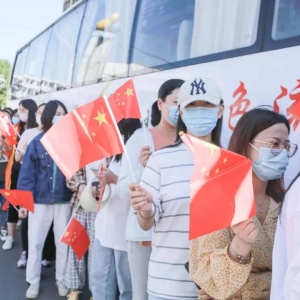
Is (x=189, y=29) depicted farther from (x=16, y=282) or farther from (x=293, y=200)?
(x=16, y=282)

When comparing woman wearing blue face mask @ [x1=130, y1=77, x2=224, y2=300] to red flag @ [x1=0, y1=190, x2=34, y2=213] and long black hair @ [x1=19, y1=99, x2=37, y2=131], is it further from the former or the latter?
long black hair @ [x1=19, y1=99, x2=37, y2=131]

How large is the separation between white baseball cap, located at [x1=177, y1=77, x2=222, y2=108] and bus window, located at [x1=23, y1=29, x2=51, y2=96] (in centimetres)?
621

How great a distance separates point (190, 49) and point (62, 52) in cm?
396

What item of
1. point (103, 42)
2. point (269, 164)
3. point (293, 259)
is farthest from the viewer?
point (103, 42)

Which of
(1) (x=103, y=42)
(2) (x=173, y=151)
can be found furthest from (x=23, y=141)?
(2) (x=173, y=151)

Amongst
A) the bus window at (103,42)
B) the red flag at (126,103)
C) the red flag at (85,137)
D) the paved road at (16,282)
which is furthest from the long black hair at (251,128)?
the paved road at (16,282)

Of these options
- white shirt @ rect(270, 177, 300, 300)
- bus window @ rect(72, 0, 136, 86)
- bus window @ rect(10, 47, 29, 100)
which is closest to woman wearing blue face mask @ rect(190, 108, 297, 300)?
white shirt @ rect(270, 177, 300, 300)

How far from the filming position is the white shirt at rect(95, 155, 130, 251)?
9.55 feet

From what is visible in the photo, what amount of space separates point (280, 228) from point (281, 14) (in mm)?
1538

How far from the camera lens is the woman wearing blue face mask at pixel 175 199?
1969mm

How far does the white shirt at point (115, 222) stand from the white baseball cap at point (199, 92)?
1047mm

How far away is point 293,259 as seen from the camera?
3.99 feet

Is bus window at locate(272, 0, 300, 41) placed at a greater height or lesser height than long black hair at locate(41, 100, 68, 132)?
greater

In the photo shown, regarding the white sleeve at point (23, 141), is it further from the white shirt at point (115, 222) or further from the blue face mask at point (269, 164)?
the blue face mask at point (269, 164)
